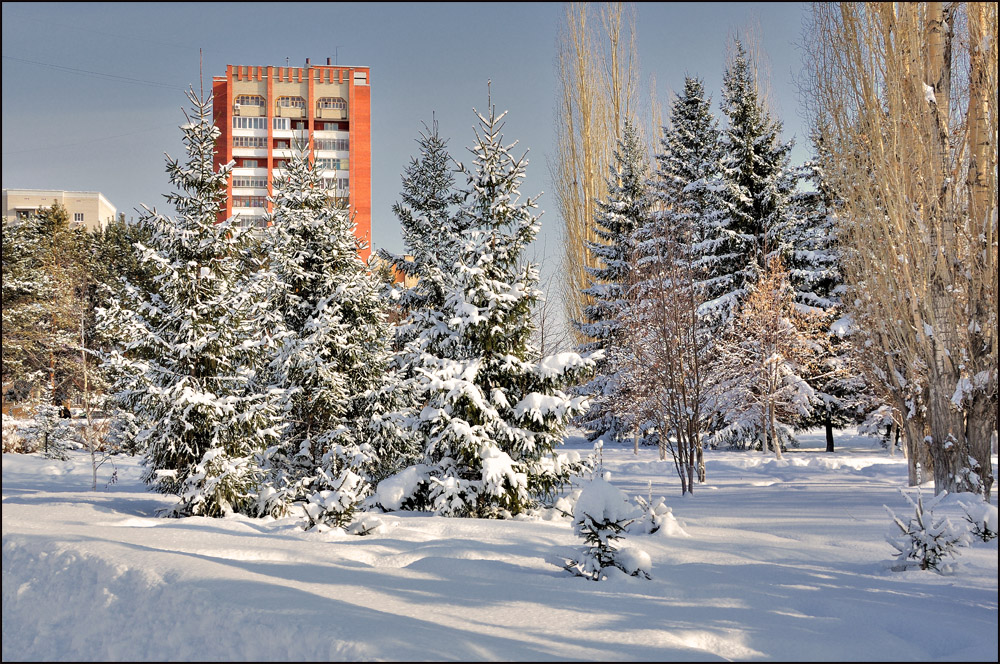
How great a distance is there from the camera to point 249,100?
5775 centimetres

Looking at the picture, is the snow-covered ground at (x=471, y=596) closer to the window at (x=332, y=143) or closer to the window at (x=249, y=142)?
the window at (x=332, y=143)

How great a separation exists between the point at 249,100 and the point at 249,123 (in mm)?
2138

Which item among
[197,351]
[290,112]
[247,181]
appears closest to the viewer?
[197,351]

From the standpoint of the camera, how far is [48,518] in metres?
8.61

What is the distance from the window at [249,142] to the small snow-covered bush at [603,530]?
193 ft

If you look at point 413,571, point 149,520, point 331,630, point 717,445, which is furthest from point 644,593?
point 717,445

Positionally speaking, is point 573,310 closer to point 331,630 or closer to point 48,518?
point 48,518

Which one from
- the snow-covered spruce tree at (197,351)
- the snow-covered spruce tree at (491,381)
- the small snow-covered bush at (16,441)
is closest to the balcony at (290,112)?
the small snow-covered bush at (16,441)

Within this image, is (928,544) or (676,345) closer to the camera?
(928,544)

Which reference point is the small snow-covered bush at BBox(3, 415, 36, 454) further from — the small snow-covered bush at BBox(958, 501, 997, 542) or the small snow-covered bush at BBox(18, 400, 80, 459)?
the small snow-covered bush at BBox(958, 501, 997, 542)

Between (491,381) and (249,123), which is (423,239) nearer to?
(491,381)

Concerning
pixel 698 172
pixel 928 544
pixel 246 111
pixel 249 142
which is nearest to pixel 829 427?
pixel 698 172

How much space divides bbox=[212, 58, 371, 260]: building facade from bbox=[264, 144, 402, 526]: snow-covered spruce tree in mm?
45541

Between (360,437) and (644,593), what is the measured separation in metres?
8.22
